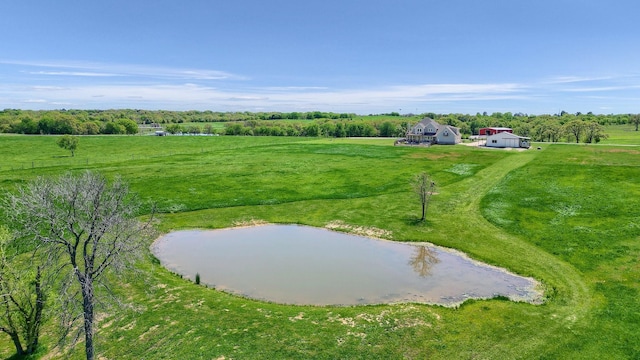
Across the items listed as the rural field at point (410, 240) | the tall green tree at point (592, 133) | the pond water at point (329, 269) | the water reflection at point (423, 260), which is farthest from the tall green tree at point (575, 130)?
the pond water at point (329, 269)

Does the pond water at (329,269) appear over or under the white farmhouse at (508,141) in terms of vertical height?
under

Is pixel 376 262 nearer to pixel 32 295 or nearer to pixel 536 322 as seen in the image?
pixel 536 322

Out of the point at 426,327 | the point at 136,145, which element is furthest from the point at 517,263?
the point at 136,145

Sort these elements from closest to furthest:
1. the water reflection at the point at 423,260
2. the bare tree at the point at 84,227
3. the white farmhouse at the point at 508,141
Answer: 1. the bare tree at the point at 84,227
2. the water reflection at the point at 423,260
3. the white farmhouse at the point at 508,141

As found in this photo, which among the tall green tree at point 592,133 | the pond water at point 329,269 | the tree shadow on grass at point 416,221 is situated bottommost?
the pond water at point 329,269

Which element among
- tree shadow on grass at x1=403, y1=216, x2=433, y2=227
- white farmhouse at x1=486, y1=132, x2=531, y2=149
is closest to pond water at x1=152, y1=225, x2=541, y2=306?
tree shadow on grass at x1=403, y1=216, x2=433, y2=227

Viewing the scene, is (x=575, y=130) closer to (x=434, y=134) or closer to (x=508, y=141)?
(x=508, y=141)

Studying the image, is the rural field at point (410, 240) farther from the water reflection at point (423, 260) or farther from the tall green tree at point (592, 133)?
the tall green tree at point (592, 133)

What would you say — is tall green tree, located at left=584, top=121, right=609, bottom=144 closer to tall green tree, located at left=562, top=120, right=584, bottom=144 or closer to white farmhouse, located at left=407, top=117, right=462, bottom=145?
tall green tree, located at left=562, top=120, right=584, bottom=144
